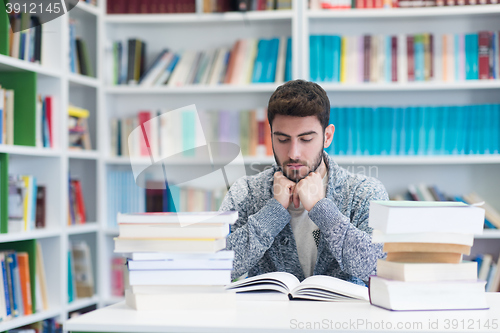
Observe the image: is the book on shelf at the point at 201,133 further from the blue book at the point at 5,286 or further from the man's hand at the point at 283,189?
the man's hand at the point at 283,189

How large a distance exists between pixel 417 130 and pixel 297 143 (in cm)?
126

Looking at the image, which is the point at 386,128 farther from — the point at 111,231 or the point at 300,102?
the point at 111,231

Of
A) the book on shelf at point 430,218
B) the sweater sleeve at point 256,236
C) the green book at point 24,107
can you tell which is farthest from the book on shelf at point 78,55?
the book on shelf at point 430,218

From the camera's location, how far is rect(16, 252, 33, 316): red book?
7.73ft

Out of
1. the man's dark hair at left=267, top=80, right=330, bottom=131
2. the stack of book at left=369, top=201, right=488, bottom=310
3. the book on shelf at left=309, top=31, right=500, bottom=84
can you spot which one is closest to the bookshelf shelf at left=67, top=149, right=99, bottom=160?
the book on shelf at left=309, top=31, right=500, bottom=84

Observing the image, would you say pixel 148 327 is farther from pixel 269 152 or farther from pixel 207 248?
pixel 269 152

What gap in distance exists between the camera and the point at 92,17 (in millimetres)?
3041

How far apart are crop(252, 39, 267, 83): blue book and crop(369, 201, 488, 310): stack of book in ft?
6.42

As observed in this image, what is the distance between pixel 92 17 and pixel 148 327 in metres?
2.49

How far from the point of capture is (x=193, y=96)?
124 inches

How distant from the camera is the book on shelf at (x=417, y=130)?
8.89 feet

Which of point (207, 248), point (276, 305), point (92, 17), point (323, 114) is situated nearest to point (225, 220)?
point (207, 248)

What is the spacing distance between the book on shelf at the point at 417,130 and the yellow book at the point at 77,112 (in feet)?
4.23

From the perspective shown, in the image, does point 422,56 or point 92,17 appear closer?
point 422,56
